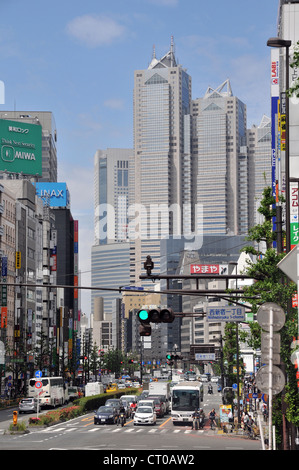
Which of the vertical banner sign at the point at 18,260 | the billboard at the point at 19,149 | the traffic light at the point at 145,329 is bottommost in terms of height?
the traffic light at the point at 145,329

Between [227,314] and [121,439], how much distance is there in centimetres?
1105

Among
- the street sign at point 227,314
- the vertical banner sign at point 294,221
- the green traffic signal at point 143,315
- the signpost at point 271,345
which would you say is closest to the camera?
the signpost at point 271,345

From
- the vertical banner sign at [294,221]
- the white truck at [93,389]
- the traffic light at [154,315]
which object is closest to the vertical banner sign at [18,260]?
the white truck at [93,389]

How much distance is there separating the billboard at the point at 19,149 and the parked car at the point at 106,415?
114m

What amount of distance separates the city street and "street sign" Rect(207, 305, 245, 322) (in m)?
7.09

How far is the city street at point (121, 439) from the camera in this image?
45.8 metres

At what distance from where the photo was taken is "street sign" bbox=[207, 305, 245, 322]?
47031mm

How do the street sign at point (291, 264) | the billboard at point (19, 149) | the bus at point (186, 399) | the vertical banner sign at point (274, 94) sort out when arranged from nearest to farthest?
the street sign at point (291, 264) < the bus at point (186, 399) < the vertical banner sign at point (274, 94) < the billboard at point (19, 149)

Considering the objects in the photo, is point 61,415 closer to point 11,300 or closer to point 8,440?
point 8,440

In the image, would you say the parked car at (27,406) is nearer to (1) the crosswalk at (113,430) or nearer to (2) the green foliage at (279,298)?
(1) the crosswalk at (113,430)

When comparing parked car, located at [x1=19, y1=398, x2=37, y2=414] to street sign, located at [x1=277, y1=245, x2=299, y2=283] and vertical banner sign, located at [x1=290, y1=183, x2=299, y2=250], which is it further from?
street sign, located at [x1=277, y1=245, x2=299, y2=283]

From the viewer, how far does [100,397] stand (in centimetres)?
9938

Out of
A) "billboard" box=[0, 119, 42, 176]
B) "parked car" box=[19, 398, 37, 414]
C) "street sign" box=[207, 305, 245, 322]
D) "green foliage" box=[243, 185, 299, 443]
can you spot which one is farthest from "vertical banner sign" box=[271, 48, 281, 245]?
"billboard" box=[0, 119, 42, 176]

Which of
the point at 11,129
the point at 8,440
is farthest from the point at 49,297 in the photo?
the point at 8,440
